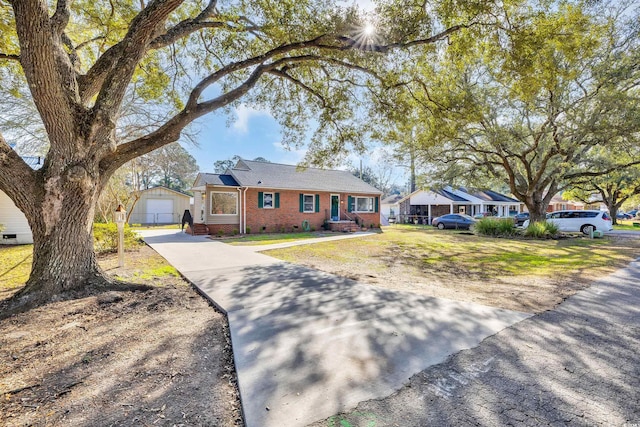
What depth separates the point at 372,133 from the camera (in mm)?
10953

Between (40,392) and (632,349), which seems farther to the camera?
(632,349)

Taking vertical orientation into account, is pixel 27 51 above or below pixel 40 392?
above

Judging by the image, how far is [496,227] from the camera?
16.2 metres

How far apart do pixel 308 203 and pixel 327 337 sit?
15589mm

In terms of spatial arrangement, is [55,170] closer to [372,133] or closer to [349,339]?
[349,339]

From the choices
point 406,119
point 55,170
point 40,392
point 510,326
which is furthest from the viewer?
point 406,119

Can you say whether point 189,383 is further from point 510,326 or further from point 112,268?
point 112,268

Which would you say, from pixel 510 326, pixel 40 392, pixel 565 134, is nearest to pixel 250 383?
pixel 40 392

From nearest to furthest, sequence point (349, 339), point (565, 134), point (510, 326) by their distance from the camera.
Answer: point (349, 339) < point (510, 326) < point (565, 134)

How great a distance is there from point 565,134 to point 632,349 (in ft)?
44.9

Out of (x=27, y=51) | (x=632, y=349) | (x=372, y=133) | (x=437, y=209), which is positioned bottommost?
(x=632, y=349)

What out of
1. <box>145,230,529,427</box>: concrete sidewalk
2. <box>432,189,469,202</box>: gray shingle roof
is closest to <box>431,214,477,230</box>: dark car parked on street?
<box>432,189,469,202</box>: gray shingle roof

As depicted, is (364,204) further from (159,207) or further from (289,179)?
(159,207)

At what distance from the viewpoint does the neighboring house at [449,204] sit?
28.6m
